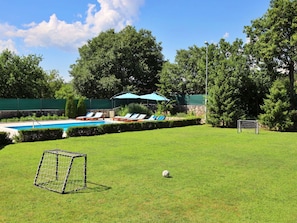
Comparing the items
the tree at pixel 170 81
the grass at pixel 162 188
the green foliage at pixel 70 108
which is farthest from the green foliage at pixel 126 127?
the green foliage at pixel 70 108

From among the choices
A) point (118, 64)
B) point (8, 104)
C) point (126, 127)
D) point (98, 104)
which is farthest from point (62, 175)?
point (118, 64)

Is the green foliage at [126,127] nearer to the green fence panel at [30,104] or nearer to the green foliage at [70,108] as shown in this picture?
the green foliage at [70,108]

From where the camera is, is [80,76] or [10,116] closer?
[10,116]

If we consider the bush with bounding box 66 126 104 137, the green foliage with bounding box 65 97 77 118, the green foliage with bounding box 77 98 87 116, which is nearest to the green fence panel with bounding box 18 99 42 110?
the green foliage with bounding box 65 97 77 118

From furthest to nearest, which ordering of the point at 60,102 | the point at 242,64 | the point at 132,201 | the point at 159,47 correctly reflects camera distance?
the point at 159,47, the point at 60,102, the point at 242,64, the point at 132,201

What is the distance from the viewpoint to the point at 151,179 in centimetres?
786

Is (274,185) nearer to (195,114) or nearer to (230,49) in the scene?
(195,114)

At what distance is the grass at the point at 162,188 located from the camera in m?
5.47

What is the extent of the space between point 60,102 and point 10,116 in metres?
4.73

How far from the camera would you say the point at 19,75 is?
30.9 m

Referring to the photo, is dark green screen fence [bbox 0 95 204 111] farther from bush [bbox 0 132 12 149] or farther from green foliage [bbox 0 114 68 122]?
bush [bbox 0 132 12 149]

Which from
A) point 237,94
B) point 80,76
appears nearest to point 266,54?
point 237,94

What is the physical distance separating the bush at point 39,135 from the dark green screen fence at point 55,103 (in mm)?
12945

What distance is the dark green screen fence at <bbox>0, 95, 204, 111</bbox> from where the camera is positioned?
85.8 ft
